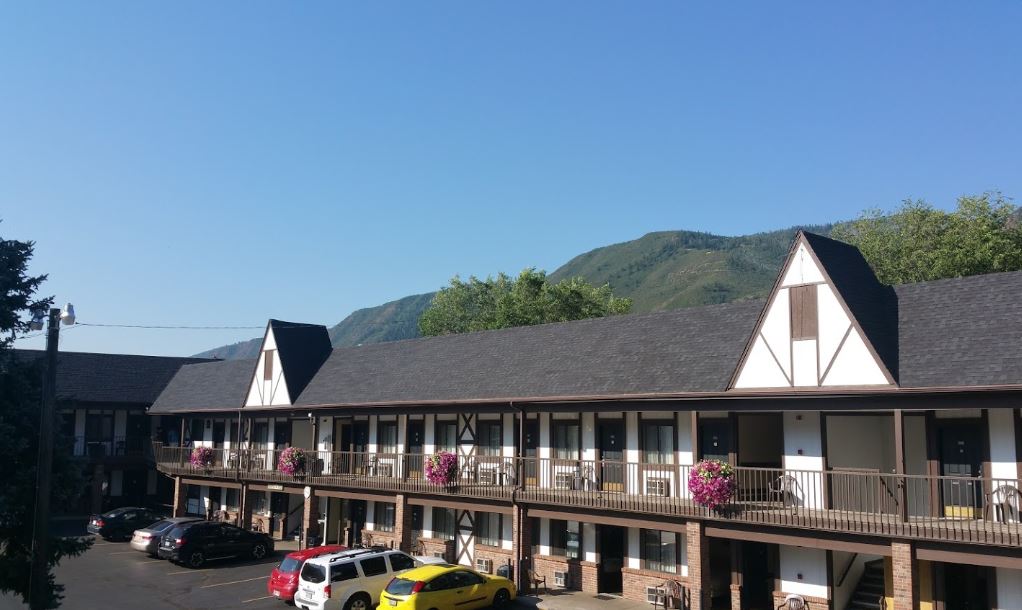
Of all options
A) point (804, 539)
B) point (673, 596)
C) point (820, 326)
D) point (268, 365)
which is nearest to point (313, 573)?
point (673, 596)

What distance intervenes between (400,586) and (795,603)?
9.94 metres

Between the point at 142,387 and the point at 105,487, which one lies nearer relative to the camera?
the point at 105,487

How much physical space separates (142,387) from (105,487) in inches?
246

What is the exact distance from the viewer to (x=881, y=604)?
20016mm

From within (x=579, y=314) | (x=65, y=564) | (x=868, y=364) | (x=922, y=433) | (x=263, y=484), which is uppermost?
(x=579, y=314)

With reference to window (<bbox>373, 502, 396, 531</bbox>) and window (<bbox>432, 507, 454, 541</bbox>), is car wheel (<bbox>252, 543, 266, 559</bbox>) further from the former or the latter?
window (<bbox>432, 507, 454, 541</bbox>)

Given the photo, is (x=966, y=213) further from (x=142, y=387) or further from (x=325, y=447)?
(x=142, y=387)

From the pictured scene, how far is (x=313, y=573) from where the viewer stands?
2294 cm

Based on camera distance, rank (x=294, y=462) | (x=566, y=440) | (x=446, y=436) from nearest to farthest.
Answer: (x=566, y=440)
(x=446, y=436)
(x=294, y=462)

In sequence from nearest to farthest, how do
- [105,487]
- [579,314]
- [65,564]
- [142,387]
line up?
[65,564]
[105,487]
[142,387]
[579,314]

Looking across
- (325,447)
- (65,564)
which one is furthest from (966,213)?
(65,564)

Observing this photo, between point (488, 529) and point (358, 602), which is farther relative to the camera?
point (488, 529)

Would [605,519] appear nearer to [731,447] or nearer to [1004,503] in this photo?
[731,447]

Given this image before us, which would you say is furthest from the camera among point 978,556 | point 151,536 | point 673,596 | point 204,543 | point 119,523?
point 119,523
